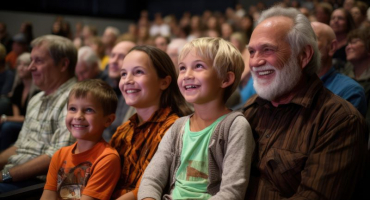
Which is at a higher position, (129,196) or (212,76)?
(212,76)

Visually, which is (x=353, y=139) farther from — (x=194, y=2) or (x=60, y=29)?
(x=194, y=2)

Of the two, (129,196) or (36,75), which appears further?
(36,75)

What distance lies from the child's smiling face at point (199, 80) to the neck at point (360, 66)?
6.38 feet

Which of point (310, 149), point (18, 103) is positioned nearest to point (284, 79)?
point (310, 149)

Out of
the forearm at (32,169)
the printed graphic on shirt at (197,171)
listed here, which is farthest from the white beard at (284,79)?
the forearm at (32,169)

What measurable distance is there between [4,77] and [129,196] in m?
2.95

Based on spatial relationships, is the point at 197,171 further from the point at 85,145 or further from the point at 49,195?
the point at 49,195

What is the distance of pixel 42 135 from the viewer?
8.26 ft

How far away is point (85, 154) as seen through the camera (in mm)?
2010

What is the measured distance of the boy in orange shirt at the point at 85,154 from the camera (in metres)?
1.93

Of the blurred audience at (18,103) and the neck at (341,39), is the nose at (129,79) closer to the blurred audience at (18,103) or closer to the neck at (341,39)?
the blurred audience at (18,103)

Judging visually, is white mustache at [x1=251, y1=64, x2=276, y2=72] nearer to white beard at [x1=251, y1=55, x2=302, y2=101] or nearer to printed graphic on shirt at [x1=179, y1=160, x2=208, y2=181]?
white beard at [x1=251, y1=55, x2=302, y2=101]

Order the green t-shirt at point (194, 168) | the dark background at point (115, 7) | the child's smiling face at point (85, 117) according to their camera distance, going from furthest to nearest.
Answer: the dark background at point (115, 7)
the child's smiling face at point (85, 117)
the green t-shirt at point (194, 168)

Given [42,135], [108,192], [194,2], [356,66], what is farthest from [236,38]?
[194,2]
